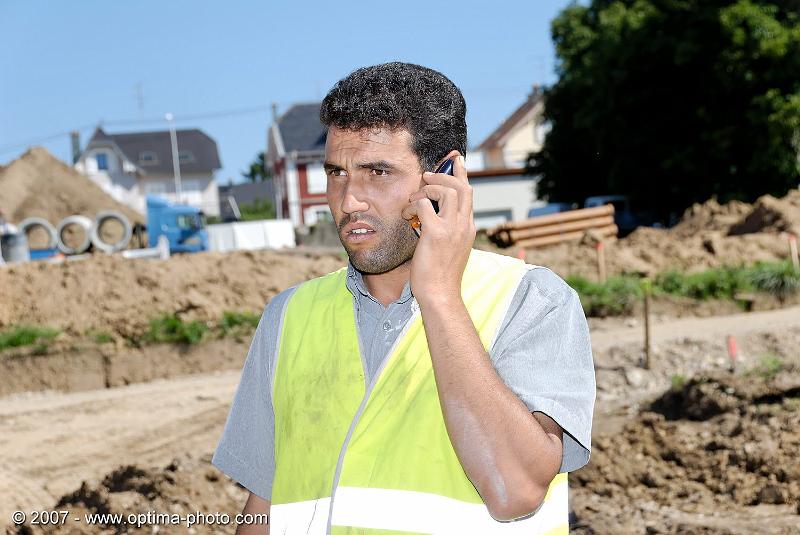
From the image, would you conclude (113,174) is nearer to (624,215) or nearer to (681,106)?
(624,215)

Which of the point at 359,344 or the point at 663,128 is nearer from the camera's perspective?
the point at 359,344

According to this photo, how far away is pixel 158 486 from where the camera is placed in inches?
302

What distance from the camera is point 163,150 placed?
73188 millimetres

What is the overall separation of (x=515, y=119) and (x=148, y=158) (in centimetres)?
2739

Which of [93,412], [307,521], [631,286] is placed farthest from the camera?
[631,286]

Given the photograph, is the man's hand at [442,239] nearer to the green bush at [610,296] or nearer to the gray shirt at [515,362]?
the gray shirt at [515,362]

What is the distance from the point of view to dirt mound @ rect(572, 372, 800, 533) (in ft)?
23.2

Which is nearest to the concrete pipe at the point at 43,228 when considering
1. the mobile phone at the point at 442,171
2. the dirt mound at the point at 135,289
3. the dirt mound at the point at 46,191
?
the dirt mound at the point at 46,191

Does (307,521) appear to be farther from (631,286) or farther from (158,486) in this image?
(631,286)

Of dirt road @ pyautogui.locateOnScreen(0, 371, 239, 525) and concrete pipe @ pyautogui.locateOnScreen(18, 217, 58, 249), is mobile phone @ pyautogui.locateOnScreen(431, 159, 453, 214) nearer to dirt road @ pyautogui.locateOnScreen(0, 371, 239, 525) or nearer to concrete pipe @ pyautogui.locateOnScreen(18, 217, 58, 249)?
dirt road @ pyautogui.locateOnScreen(0, 371, 239, 525)

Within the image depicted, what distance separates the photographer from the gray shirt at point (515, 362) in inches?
71.5

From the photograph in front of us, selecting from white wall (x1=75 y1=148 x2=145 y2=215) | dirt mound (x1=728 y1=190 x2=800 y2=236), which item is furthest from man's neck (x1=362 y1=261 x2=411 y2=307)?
white wall (x1=75 y1=148 x2=145 y2=215)

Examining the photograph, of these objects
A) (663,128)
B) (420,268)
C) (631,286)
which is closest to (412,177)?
(420,268)

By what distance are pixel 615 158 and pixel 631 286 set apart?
50.2 feet
